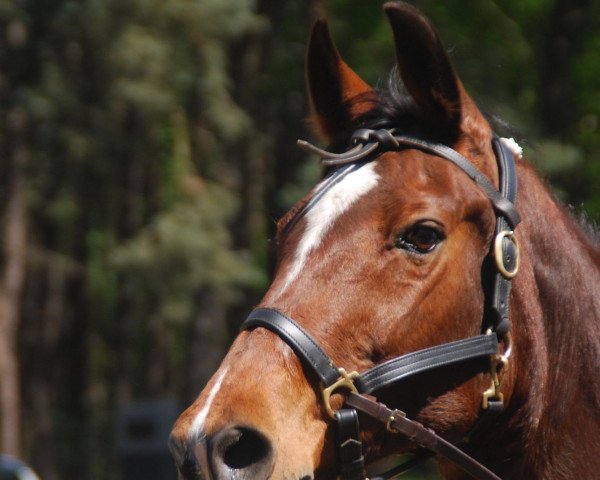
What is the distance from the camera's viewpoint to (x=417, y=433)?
2.85 m

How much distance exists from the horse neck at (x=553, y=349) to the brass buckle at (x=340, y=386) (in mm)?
522

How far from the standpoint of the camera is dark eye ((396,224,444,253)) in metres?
2.87

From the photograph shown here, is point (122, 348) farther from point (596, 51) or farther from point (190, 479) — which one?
point (190, 479)

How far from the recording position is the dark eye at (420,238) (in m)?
2.87

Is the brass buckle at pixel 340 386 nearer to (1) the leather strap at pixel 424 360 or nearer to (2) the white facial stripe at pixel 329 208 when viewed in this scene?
(1) the leather strap at pixel 424 360

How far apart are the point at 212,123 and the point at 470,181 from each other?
13.8 metres

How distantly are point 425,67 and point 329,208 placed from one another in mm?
492

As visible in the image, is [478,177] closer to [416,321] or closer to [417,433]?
[416,321]

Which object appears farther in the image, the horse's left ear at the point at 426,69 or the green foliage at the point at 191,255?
the green foliage at the point at 191,255

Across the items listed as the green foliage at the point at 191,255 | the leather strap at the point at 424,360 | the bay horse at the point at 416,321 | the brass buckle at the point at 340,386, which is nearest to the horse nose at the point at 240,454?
the bay horse at the point at 416,321

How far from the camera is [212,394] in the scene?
2648 mm

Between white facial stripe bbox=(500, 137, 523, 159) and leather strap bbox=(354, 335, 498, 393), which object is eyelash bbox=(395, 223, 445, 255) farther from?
white facial stripe bbox=(500, 137, 523, 159)

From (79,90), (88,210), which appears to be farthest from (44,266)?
(79,90)

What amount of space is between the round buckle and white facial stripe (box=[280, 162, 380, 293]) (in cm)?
36
